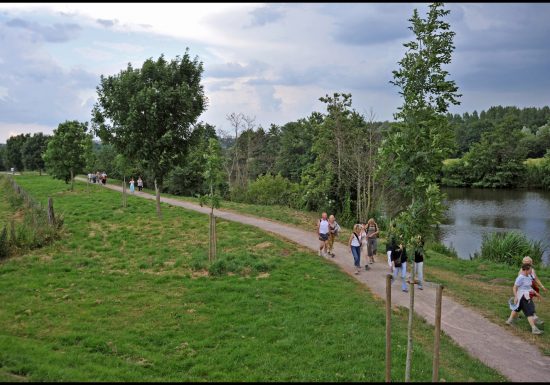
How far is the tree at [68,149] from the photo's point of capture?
118 feet

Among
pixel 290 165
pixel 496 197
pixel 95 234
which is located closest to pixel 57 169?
pixel 95 234

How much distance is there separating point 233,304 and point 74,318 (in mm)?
3699

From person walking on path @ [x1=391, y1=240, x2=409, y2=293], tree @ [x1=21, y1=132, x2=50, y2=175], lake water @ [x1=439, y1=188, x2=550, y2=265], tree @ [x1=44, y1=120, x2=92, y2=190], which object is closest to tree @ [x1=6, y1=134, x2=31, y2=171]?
tree @ [x1=21, y1=132, x2=50, y2=175]

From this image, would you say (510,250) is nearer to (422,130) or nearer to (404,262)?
(404,262)

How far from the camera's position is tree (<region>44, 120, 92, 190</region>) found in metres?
35.9

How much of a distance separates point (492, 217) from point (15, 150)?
3332 inches

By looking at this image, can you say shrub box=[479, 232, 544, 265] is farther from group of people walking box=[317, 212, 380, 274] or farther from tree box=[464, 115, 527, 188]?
tree box=[464, 115, 527, 188]

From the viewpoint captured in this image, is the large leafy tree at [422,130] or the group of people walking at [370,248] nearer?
the large leafy tree at [422,130]

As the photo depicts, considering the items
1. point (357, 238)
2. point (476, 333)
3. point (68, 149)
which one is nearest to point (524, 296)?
point (476, 333)

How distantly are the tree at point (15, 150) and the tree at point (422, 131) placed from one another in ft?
303

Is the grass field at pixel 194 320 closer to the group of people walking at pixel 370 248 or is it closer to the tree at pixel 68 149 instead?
the group of people walking at pixel 370 248

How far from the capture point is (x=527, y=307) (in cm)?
1081

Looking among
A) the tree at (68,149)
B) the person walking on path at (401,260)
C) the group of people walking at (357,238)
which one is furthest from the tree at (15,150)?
the person walking on path at (401,260)

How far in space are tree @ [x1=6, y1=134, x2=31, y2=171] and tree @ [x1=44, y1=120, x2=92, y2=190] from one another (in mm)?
56175
